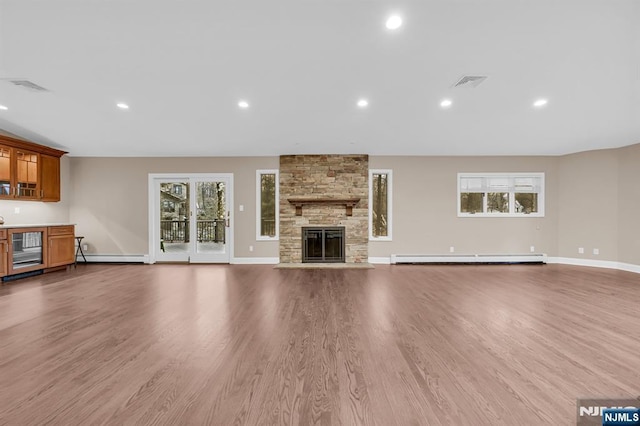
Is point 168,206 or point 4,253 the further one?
point 168,206

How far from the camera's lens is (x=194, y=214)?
22.3 ft

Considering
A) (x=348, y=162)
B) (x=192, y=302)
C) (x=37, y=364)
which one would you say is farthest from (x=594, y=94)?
(x=37, y=364)

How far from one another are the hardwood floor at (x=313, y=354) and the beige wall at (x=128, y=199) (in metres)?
2.37

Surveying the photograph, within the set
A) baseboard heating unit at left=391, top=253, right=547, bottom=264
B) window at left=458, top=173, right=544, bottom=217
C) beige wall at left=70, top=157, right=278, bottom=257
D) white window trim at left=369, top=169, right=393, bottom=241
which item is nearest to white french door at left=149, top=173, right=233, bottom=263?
beige wall at left=70, top=157, right=278, bottom=257

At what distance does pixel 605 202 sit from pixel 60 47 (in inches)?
393

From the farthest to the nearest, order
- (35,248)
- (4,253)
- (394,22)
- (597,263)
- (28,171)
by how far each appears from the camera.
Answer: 1. (597,263)
2. (28,171)
3. (35,248)
4. (4,253)
5. (394,22)

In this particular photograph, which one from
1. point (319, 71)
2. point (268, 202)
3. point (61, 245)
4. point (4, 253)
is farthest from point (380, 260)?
point (4, 253)

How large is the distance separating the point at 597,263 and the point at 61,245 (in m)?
11.6

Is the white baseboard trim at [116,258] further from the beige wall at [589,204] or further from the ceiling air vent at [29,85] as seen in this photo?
the beige wall at [589,204]

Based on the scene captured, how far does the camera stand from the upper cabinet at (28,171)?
5.20 meters

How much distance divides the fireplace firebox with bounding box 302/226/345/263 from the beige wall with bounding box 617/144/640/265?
599cm

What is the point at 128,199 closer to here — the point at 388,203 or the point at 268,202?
the point at 268,202

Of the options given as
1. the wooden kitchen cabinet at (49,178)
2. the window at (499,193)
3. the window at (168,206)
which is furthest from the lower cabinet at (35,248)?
the window at (499,193)

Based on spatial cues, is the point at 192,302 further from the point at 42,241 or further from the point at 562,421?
the point at 42,241
